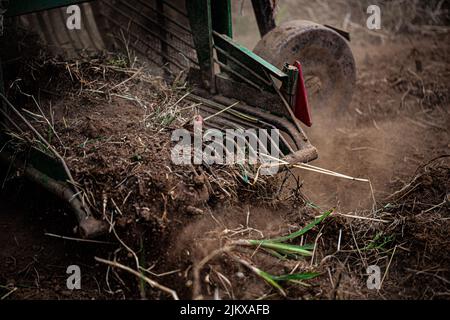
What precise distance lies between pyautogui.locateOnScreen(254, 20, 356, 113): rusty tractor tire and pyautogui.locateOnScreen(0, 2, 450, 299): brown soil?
0.71 m

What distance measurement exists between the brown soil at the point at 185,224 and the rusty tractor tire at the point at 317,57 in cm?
71

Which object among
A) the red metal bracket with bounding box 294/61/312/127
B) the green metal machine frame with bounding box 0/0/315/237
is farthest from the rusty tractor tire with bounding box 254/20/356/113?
the red metal bracket with bounding box 294/61/312/127

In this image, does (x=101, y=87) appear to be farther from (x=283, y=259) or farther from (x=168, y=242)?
(x=283, y=259)

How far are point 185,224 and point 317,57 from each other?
181 centimetres

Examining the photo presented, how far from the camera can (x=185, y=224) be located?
2.44 metres

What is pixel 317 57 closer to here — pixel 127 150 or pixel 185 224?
pixel 127 150

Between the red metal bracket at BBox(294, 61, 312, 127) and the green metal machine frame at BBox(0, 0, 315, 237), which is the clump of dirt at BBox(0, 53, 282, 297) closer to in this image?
the green metal machine frame at BBox(0, 0, 315, 237)

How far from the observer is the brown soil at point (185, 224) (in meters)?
2.35

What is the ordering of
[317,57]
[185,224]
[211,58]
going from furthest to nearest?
1. [317,57]
2. [211,58]
3. [185,224]

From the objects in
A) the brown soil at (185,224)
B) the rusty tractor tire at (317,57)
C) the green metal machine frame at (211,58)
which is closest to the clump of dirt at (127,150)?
the brown soil at (185,224)

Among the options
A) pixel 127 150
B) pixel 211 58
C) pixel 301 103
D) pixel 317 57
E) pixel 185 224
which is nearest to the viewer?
pixel 185 224

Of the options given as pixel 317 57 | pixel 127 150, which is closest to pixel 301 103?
pixel 317 57

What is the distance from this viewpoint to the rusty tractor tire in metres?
3.43

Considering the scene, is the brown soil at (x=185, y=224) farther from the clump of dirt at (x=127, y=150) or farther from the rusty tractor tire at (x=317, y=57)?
the rusty tractor tire at (x=317, y=57)
